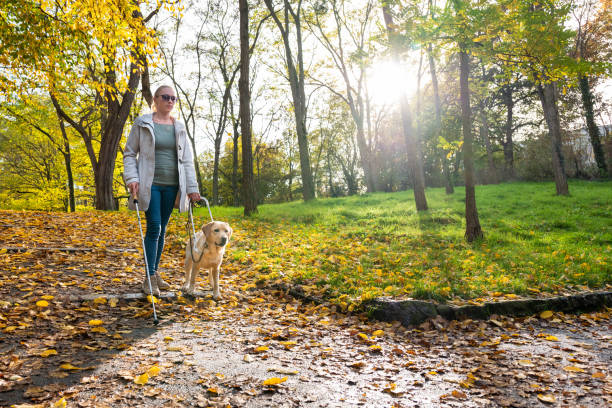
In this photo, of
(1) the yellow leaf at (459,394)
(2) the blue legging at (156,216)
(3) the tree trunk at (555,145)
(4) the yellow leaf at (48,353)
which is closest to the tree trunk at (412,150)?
(3) the tree trunk at (555,145)

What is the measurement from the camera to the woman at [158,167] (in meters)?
4.14

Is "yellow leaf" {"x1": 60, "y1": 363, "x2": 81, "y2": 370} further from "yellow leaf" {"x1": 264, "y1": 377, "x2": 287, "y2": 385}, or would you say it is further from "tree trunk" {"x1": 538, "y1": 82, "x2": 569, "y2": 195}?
"tree trunk" {"x1": 538, "y1": 82, "x2": 569, "y2": 195}

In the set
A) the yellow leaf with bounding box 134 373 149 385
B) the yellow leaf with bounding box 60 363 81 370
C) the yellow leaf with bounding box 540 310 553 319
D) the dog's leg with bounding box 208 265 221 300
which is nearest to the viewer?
the yellow leaf with bounding box 134 373 149 385

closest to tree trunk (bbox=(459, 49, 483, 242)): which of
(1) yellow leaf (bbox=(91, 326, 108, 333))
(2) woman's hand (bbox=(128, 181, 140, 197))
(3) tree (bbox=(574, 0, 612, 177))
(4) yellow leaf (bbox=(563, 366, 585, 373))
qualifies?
(4) yellow leaf (bbox=(563, 366, 585, 373))

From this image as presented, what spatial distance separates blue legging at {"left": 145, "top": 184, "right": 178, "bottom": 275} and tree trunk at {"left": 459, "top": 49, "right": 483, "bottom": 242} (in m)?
6.76

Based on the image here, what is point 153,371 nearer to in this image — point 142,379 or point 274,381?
point 142,379

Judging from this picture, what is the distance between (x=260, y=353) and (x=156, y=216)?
2.12 metres

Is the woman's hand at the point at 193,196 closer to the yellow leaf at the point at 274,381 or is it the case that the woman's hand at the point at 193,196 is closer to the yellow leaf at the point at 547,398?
the yellow leaf at the point at 274,381

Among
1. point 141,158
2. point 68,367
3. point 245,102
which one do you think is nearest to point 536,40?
point 141,158

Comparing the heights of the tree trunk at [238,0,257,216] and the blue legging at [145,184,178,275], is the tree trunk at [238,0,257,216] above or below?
above

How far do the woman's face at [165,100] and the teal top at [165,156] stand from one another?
0.20m

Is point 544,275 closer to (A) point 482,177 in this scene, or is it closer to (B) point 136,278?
(B) point 136,278

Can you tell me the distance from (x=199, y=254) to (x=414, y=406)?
305 cm

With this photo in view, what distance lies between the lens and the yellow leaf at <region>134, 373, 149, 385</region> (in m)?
2.56
